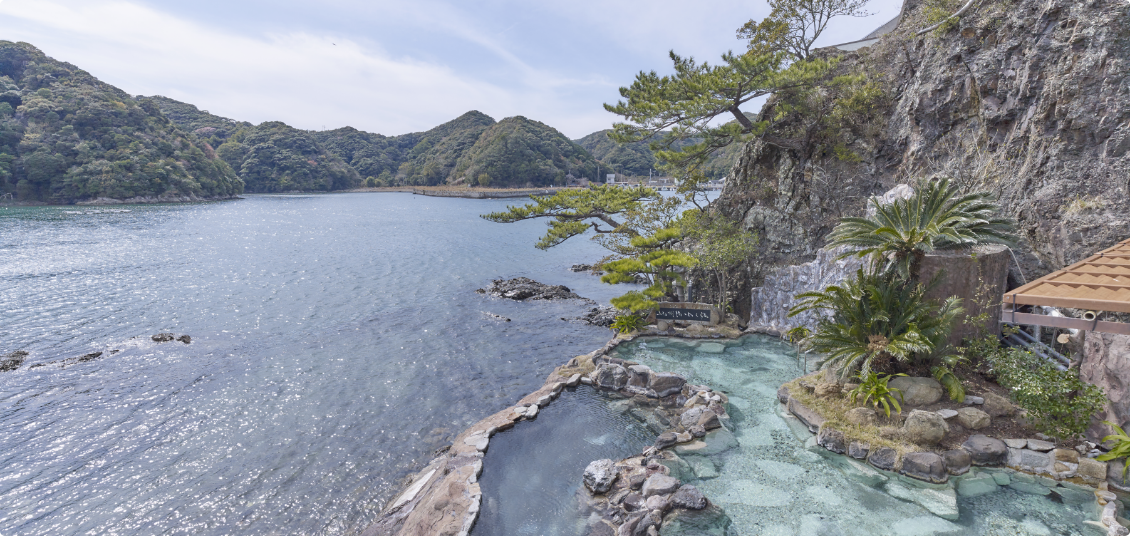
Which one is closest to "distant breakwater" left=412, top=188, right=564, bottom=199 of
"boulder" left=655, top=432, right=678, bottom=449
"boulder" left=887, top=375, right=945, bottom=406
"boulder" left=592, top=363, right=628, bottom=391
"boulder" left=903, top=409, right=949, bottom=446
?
"boulder" left=592, top=363, right=628, bottom=391

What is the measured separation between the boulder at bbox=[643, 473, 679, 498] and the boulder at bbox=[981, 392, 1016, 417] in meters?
6.44

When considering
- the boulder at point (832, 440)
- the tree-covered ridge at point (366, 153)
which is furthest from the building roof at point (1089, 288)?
the tree-covered ridge at point (366, 153)

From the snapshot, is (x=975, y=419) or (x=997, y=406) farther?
(x=997, y=406)

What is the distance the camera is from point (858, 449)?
28.4ft

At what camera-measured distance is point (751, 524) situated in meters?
7.07

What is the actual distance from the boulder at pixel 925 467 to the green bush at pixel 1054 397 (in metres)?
1.89

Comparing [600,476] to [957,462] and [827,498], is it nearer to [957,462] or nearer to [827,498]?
[827,498]

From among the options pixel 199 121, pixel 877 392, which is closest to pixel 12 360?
pixel 877 392

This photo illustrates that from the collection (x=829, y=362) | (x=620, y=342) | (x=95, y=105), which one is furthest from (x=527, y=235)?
(x=95, y=105)

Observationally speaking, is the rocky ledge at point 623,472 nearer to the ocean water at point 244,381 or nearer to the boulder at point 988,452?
the ocean water at point 244,381

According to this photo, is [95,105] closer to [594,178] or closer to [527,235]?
[527,235]

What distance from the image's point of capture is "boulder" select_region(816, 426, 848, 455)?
29.2ft

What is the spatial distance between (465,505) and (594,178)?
13936 cm

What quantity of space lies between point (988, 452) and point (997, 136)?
10.2 metres
